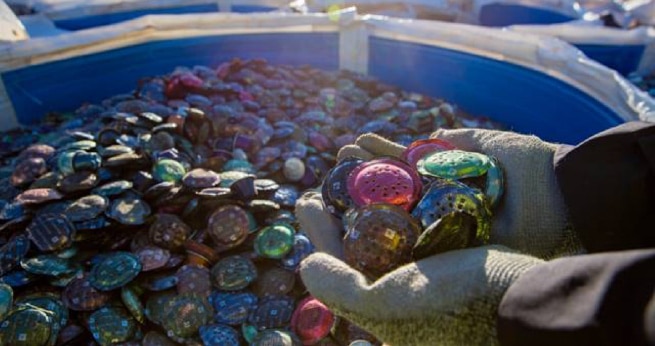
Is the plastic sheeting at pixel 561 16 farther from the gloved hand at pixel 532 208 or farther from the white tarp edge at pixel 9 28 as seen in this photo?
the gloved hand at pixel 532 208

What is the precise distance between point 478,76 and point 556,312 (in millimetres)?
3992

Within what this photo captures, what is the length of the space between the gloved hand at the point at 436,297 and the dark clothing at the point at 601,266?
69 mm

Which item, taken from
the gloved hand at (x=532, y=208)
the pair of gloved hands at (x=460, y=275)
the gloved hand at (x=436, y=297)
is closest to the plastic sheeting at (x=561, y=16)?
the gloved hand at (x=532, y=208)

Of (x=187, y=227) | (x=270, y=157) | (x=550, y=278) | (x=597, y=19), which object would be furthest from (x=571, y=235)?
(x=597, y=19)

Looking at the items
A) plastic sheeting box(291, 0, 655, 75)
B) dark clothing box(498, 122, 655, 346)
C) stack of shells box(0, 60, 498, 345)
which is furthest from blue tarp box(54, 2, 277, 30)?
dark clothing box(498, 122, 655, 346)

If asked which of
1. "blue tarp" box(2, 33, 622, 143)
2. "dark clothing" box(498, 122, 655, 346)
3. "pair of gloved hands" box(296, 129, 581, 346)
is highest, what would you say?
"dark clothing" box(498, 122, 655, 346)

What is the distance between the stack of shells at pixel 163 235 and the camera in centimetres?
218

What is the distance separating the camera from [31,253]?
93.4 inches

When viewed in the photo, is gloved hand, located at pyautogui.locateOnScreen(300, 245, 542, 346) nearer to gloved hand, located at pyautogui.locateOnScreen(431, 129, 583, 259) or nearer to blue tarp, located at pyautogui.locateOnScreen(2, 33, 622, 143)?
gloved hand, located at pyautogui.locateOnScreen(431, 129, 583, 259)

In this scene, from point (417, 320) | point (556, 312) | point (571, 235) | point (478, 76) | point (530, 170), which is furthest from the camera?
point (478, 76)

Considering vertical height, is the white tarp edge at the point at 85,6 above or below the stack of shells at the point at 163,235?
above

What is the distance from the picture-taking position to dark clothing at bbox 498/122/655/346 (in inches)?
30.9

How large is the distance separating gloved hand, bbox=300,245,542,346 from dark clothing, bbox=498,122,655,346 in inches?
2.7

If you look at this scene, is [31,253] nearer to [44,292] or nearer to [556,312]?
[44,292]
